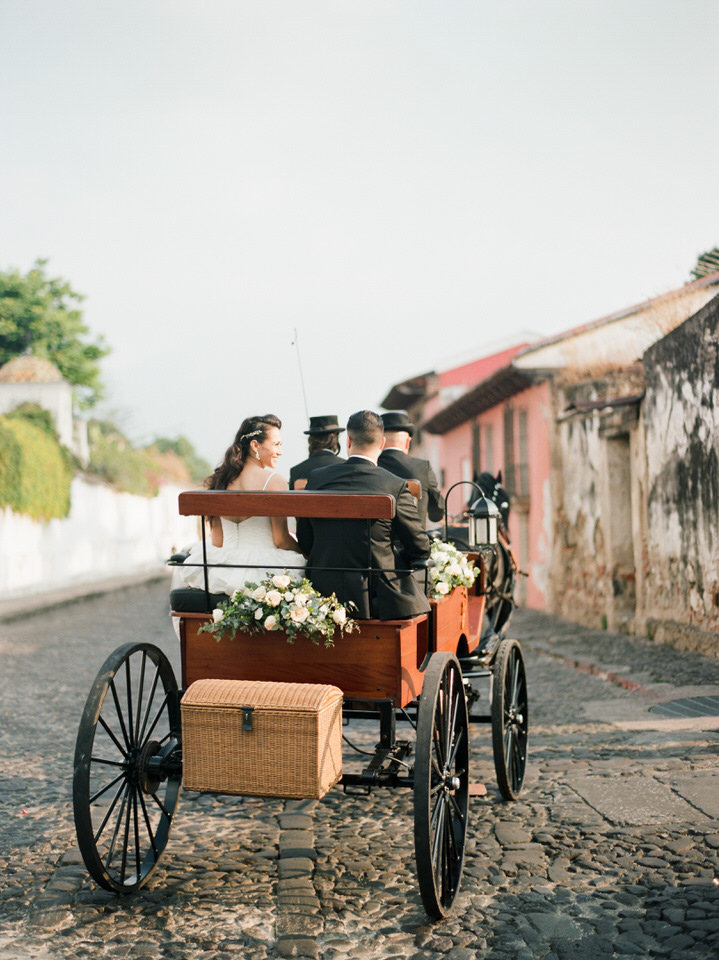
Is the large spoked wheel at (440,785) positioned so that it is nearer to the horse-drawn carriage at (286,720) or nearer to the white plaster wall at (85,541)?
the horse-drawn carriage at (286,720)

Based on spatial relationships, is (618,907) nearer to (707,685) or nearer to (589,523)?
(707,685)

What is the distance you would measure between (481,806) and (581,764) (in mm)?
1119

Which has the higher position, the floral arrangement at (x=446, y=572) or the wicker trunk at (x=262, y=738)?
the floral arrangement at (x=446, y=572)

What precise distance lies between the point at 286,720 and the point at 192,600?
3.09 ft

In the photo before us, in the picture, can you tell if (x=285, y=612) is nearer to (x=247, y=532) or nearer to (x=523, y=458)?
(x=247, y=532)

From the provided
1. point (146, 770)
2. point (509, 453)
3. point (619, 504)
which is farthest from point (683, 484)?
point (509, 453)

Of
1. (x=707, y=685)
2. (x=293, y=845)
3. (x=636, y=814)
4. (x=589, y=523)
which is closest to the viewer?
(x=293, y=845)

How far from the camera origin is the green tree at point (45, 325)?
1770 inches

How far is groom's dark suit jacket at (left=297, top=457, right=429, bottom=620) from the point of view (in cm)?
440

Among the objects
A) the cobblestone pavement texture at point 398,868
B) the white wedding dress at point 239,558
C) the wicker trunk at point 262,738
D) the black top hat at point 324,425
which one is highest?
the black top hat at point 324,425

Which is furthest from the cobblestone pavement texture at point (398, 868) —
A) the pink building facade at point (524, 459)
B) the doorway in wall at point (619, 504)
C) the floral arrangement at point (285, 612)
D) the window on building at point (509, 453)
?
the window on building at point (509, 453)

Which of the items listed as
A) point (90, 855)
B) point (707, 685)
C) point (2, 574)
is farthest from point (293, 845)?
point (2, 574)

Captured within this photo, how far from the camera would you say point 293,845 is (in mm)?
4930

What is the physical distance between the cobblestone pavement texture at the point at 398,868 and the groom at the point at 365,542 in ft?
3.90
